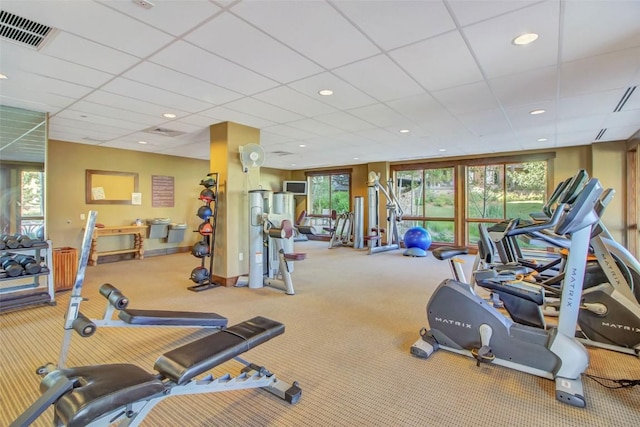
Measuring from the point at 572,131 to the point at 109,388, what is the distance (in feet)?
23.7

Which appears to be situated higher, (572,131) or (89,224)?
(572,131)

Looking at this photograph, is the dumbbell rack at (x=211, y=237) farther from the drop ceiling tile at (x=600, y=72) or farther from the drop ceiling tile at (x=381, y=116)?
the drop ceiling tile at (x=600, y=72)

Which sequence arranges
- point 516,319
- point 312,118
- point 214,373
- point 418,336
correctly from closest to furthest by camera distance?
point 214,373
point 516,319
point 418,336
point 312,118

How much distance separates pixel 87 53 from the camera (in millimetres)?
2740

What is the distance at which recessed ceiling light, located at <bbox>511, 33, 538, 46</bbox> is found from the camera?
2.43 m

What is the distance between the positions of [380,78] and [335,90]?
56 centimetres

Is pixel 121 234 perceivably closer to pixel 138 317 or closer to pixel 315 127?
pixel 315 127

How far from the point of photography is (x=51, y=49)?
2664mm

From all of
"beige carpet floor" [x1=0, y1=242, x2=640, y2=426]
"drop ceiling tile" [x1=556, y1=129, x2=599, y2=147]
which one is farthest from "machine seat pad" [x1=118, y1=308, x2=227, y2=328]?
"drop ceiling tile" [x1=556, y1=129, x2=599, y2=147]

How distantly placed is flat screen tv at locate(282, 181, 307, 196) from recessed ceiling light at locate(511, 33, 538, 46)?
30.0 feet

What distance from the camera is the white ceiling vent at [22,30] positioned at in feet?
7.35

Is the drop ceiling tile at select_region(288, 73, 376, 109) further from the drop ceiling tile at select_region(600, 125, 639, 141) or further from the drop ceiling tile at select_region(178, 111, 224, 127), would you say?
the drop ceiling tile at select_region(600, 125, 639, 141)

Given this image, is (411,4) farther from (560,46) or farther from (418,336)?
(418,336)

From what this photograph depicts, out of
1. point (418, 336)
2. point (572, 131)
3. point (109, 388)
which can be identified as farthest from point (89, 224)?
point (572, 131)
